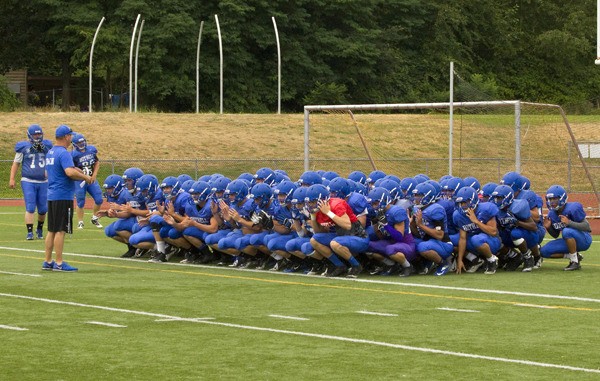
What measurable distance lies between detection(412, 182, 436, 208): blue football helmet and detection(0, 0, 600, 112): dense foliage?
112ft

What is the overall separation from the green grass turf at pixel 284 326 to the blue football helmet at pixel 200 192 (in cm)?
98

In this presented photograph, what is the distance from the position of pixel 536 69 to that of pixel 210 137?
25545 mm

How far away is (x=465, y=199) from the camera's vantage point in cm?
1480

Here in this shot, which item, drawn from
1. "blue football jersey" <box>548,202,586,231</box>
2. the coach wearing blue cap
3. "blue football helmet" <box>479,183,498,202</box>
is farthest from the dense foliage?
the coach wearing blue cap

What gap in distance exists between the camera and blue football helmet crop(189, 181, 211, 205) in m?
15.9

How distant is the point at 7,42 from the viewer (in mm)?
55219

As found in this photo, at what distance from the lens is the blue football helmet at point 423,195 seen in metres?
14.9

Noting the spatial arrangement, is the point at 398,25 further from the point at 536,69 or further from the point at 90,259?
the point at 90,259

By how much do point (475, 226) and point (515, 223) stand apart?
631mm

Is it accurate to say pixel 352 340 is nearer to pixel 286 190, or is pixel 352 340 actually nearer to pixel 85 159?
pixel 286 190

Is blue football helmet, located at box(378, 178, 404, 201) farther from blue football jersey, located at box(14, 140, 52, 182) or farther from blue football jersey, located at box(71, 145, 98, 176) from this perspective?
blue football jersey, located at box(14, 140, 52, 182)

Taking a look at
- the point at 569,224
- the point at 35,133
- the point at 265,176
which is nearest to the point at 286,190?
the point at 265,176

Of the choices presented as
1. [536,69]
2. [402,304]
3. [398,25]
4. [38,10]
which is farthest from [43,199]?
[536,69]

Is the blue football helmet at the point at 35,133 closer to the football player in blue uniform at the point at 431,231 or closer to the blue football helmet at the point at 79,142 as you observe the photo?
the blue football helmet at the point at 79,142
